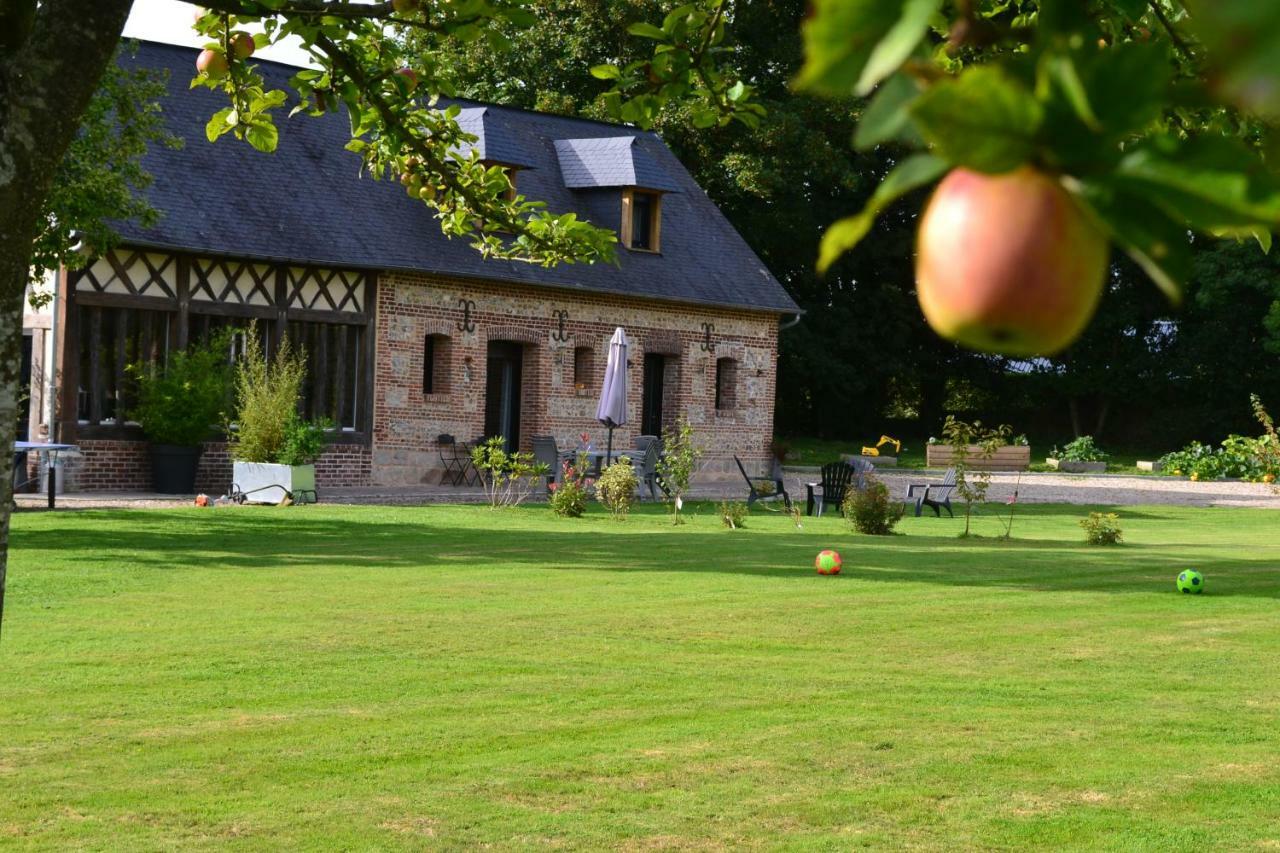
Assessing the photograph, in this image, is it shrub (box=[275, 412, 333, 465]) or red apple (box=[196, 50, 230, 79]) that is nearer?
red apple (box=[196, 50, 230, 79])

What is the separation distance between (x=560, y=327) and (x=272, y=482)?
26.3 feet

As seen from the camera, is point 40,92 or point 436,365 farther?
point 436,365

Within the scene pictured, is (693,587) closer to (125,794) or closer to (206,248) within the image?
(125,794)

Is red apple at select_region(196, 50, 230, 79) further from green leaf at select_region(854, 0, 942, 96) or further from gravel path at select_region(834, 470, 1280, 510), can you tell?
gravel path at select_region(834, 470, 1280, 510)

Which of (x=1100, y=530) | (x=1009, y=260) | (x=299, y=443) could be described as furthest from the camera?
(x=299, y=443)

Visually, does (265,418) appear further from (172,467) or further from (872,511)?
(872,511)

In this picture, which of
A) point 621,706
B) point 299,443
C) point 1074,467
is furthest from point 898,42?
point 1074,467

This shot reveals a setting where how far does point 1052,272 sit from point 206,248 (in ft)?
77.0

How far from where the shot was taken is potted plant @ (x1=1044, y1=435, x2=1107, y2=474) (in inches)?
1527

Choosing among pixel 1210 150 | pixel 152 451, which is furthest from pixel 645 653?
pixel 152 451

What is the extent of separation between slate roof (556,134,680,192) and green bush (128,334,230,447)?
9.18 m

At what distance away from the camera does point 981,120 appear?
0.70m

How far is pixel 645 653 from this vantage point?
368 inches

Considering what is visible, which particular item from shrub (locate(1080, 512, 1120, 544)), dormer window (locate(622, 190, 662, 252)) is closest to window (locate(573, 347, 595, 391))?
dormer window (locate(622, 190, 662, 252))
